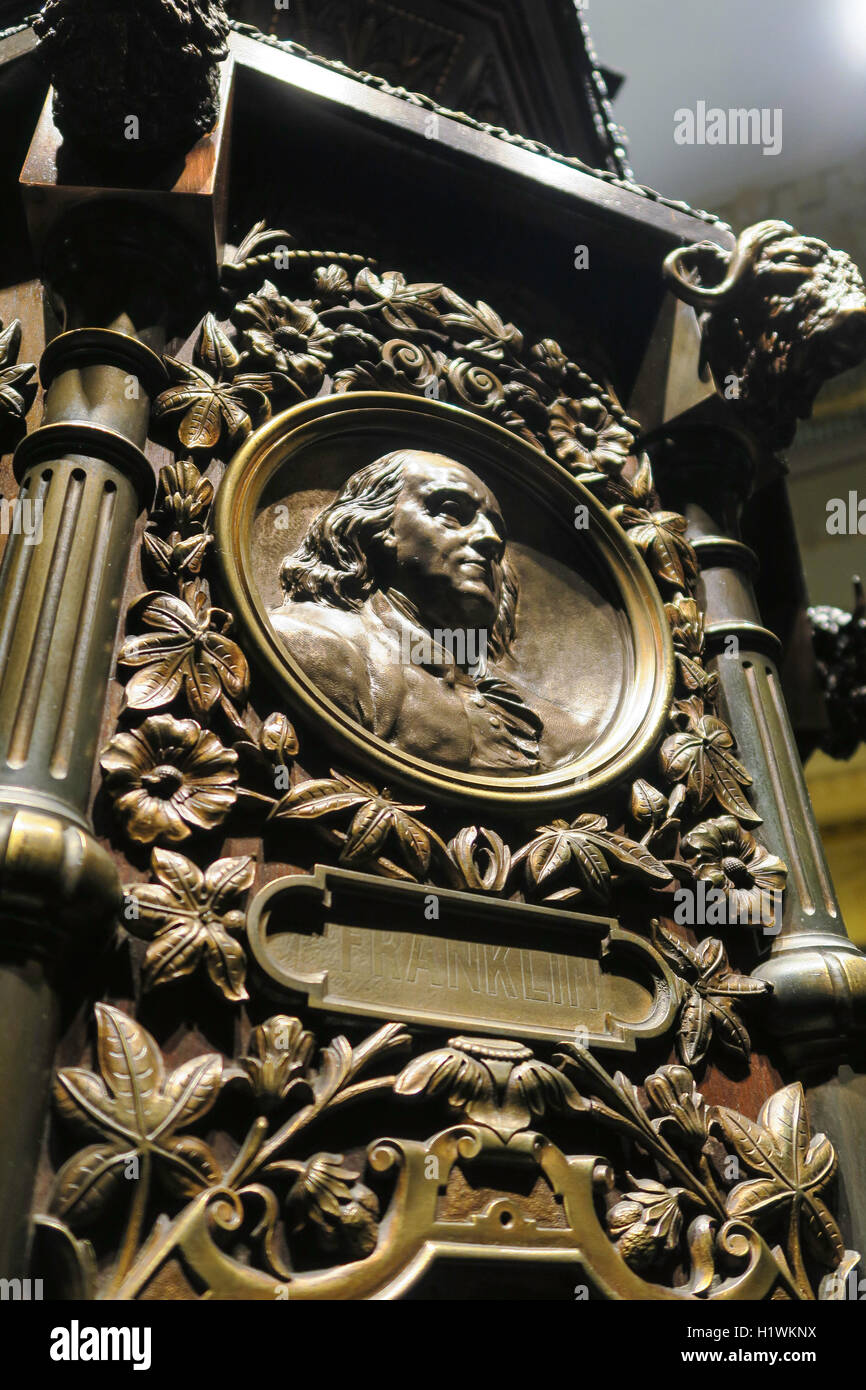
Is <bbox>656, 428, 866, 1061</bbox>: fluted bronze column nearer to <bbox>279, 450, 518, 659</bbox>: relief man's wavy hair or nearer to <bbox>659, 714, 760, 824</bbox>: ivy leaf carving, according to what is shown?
<bbox>659, 714, 760, 824</bbox>: ivy leaf carving

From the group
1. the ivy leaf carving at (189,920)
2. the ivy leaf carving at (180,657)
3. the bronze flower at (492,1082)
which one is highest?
the ivy leaf carving at (180,657)

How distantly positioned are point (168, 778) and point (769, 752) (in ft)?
4.33

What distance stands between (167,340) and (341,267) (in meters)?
0.51

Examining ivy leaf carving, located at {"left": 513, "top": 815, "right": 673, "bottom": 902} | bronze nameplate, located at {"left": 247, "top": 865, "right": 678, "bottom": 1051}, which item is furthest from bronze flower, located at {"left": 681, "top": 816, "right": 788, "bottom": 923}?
bronze nameplate, located at {"left": 247, "top": 865, "right": 678, "bottom": 1051}

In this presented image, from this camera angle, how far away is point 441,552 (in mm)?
2258

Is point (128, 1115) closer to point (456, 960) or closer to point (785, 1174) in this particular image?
point (456, 960)

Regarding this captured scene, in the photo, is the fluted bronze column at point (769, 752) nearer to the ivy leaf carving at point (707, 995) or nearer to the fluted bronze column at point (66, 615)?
the ivy leaf carving at point (707, 995)

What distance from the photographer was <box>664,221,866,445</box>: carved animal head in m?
2.58

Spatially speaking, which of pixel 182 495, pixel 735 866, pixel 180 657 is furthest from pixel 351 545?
pixel 735 866

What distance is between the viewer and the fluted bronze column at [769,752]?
213cm

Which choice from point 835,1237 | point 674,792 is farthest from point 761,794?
point 835,1237

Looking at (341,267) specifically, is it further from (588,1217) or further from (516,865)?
(588,1217)

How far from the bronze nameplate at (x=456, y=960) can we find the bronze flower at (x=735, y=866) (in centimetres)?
24

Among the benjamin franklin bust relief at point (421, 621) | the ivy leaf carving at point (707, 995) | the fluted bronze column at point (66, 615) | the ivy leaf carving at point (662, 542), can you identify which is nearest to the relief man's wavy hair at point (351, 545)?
the benjamin franklin bust relief at point (421, 621)
